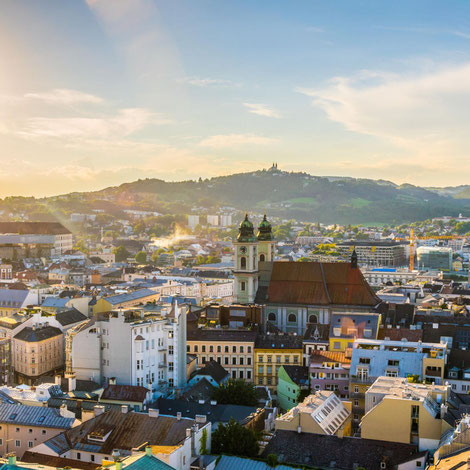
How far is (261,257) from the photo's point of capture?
297 feet

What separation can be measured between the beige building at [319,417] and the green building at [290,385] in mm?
9611

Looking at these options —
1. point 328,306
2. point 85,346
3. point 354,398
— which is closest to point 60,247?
point 328,306

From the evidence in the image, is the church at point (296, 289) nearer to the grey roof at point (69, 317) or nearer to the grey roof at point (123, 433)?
the grey roof at point (69, 317)

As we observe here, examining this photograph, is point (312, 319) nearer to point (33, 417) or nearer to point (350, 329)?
point (350, 329)

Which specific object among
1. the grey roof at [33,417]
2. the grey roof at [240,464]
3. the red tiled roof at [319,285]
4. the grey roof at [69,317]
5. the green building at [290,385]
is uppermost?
the red tiled roof at [319,285]

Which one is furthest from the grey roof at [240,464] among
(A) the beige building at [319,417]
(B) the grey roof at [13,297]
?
(B) the grey roof at [13,297]

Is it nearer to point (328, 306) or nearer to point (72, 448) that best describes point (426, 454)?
point (72, 448)

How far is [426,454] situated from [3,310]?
60319 millimetres

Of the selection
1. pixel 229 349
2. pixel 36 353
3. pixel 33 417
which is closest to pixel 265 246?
pixel 229 349

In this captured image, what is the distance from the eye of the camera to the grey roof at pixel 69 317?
239ft

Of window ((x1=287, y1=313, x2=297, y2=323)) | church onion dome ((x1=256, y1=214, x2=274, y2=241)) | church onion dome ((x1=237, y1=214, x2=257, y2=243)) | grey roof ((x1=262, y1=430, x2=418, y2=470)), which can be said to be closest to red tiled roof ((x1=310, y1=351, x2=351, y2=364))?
grey roof ((x1=262, y1=430, x2=418, y2=470))

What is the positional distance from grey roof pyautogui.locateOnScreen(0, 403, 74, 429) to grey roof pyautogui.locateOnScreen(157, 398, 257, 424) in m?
8.10

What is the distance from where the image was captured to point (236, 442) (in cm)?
3981

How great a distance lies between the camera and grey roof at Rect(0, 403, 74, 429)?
43.0 metres
